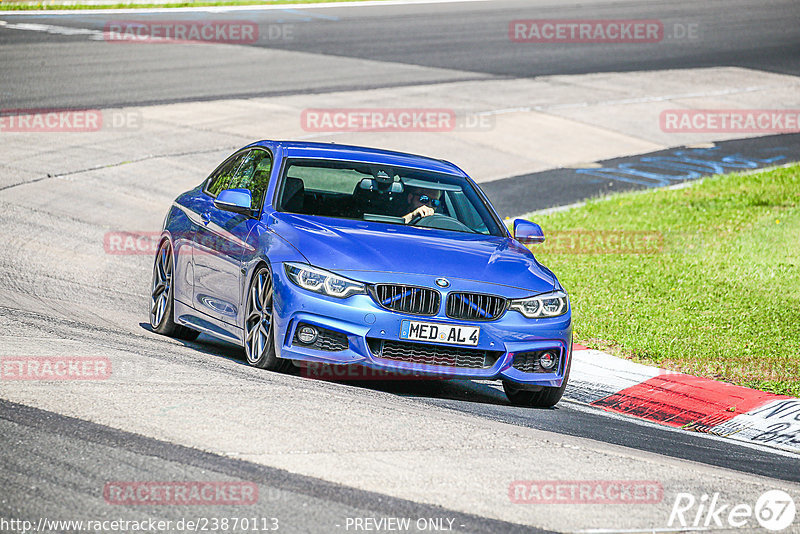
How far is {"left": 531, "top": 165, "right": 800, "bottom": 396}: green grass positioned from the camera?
10.2 metres

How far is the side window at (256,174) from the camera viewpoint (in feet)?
29.2

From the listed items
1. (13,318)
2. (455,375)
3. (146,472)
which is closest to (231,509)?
(146,472)

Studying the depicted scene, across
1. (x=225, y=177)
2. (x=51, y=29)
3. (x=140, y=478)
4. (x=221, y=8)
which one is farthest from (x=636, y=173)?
(x=221, y=8)

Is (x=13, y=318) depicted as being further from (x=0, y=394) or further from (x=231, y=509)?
(x=231, y=509)

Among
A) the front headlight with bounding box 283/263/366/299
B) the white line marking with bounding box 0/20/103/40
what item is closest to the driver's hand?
the front headlight with bounding box 283/263/366/299

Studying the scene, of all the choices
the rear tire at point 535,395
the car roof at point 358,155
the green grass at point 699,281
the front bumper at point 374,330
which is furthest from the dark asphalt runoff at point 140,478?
the green grass at point 699,281

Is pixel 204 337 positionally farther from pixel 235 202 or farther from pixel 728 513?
pixel 728 513

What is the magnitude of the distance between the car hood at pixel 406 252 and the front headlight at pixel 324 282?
0.05 metres

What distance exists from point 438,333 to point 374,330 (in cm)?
40

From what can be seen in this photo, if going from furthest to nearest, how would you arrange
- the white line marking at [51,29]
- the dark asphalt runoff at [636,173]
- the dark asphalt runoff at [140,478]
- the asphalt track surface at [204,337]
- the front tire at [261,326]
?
1. the white line marking at [51,29]
2. the dark asphalt runoff at [636,173]
3. the front tire at [261,326]
4. the asphalt track surface at [204,337]
5. the dark asphalt runoff at [140,478]

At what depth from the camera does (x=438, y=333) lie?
7504mm

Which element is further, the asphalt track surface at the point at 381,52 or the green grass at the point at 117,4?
the green grass at the point at 117,4

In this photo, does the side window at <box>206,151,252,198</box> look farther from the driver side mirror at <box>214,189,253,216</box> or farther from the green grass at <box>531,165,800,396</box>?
the green grass at <box>531,165,800,396</box>

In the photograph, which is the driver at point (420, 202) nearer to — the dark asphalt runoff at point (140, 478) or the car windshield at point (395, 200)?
the car windshield at point (395, 200)
